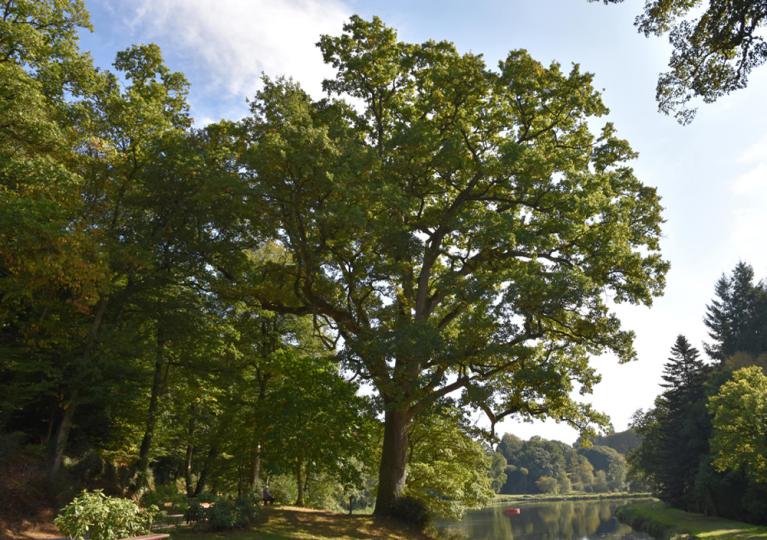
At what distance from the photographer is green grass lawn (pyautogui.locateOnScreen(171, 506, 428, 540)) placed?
1297cm

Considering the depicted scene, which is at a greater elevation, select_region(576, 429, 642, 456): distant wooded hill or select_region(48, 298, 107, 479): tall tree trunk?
select_region(576, 429, 642, 456): distant wooded hill

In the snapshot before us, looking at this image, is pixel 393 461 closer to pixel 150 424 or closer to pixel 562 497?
pixel 150 424

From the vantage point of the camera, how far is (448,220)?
1841 centimetres

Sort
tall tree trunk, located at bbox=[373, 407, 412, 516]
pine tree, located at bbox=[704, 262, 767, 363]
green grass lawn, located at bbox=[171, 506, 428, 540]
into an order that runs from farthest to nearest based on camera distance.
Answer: pine tree, located at bbox=[704, 262, 767, 363] → tall tree trunk, located at bbox=[373, 407, 412, 516] → green grass lawn, located at bbox=[171, 506, 428, 540]

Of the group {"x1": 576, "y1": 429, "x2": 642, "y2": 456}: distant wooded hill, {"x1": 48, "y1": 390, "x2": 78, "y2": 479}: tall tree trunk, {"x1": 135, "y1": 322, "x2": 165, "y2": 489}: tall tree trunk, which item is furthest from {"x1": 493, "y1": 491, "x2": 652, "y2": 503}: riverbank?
{"x1": 48, "y1": 390, "x2": 78, "y2": 479}: tall tree trunk

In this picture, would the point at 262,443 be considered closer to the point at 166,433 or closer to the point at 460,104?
the point at 166,433

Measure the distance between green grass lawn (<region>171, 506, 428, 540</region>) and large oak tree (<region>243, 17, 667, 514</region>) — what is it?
4.50 ft

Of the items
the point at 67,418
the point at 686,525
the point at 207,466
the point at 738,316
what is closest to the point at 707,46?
the point at 67,418

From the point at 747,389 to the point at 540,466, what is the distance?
123 metres

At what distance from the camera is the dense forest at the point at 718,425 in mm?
32975

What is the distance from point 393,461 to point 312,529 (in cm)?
399

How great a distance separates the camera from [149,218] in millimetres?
19234

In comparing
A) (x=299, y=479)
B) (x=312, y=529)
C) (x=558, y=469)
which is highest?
(x=299, y=479)

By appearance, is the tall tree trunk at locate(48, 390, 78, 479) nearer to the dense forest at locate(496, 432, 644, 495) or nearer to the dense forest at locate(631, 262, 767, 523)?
the dense forest at locate(631, 262, 767, 523)
